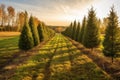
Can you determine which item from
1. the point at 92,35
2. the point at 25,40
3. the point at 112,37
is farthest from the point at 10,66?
the point at 92,35

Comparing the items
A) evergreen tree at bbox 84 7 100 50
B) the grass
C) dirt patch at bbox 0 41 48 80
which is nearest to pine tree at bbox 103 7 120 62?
evergreen tree at bbox 84 7 100 50

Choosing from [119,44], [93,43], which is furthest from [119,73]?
[93,43]

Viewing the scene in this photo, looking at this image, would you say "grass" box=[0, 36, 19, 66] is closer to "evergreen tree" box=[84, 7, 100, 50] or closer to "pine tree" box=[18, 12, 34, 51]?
"pine tree" box=[18, 12, 34, 51]

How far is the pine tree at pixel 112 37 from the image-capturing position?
1989cm

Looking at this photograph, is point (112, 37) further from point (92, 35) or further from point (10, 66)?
point (10, 66)

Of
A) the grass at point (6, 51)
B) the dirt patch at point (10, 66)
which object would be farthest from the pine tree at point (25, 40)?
the dirt patch at point (10, 66)

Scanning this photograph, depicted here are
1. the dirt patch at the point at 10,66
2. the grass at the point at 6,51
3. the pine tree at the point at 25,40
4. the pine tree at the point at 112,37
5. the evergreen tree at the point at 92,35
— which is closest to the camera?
the dirt patch at the point at 10,66

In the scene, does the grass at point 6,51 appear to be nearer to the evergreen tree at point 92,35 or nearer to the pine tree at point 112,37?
the pine tree at point 112,37

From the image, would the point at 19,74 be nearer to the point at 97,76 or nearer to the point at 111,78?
the point at 97,76

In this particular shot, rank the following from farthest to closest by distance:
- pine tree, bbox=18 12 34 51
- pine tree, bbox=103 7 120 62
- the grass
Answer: pine tree, bbox=18 12 34 51 < the grass < pine tree, bbox=103 7 120 62

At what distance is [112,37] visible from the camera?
2034cm

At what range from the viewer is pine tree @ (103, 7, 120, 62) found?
1989 centimetres

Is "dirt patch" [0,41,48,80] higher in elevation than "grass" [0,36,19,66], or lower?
lower

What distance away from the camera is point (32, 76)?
13695mm
